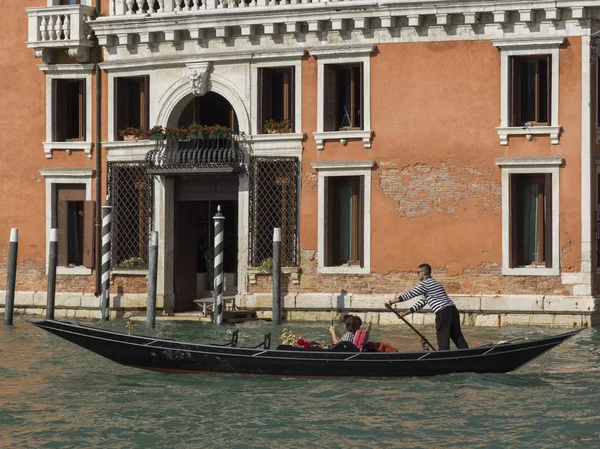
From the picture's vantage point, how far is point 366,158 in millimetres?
20344

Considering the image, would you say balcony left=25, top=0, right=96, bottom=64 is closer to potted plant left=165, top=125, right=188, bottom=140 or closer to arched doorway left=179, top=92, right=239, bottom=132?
arched doorway left=179, top=92, right=239, bottom=132

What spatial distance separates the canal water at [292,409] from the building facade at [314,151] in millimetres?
3474

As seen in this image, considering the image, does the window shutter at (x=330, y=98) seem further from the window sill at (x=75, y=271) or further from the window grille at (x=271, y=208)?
the window sill at (x=75, y=271)

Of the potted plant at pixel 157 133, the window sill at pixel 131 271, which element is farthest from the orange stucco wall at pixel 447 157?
the window sill at pixel 131 271

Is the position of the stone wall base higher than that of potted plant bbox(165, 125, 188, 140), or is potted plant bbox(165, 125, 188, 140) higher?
potted plant bbox(165, 125, 188, 140)

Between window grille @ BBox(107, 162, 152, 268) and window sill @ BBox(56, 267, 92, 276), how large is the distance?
46cm

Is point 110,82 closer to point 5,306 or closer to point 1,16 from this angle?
point 1,16

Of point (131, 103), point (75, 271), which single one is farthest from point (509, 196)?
point (75, 271)

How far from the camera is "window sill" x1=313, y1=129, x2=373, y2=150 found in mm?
20266

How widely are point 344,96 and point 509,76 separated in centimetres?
259

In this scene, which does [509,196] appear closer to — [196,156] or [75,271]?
[196,156]

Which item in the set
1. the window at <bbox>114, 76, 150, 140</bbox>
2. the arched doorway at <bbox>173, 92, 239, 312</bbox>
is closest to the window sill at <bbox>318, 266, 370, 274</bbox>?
the arched doorway at <bbox>173, 92, 239, 312</bbox>

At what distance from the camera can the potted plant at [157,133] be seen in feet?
69.8

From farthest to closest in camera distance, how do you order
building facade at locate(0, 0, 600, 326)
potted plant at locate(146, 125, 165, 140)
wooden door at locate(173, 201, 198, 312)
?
wooden door at locate(173, 201, 198, 312) → potted plant at locate(146, 125, 165, 140) → building facade at locate(0, 0, 600, 326)
